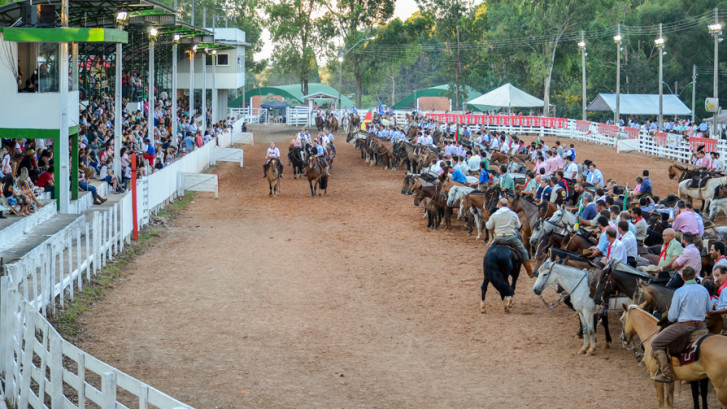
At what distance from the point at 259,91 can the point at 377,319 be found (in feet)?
220

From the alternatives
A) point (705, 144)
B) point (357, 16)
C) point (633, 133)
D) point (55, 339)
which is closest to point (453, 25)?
point (357, 16)

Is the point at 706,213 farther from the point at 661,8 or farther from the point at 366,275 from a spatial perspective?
the point at 661,8

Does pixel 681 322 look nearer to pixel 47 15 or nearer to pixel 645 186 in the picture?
pixel 645 186

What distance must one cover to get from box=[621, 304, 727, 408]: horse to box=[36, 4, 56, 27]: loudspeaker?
654 inches

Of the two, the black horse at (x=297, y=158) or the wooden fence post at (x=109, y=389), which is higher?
the black horse at (x=297, y=158)

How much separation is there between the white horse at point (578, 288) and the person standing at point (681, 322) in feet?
7.20

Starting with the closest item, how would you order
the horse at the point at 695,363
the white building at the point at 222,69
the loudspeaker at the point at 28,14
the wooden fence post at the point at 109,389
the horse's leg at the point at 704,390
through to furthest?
the wooden fence post at the point at 109,389
the horse at the point at 695,363
the horse's leg at the point at 704,390
the loudspeaker at the point at 28,14
the white building at the point at 222,69

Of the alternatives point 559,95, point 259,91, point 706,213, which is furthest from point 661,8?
point 706,213

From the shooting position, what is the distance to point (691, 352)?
948cm

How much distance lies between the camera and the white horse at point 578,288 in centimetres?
1237

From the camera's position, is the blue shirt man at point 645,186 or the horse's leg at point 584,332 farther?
the blue shirt man at point 645,186

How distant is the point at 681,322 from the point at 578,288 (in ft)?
8.38

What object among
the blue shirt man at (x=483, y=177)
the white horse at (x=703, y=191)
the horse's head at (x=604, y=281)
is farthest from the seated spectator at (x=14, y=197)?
the white horse at (x=703, y=191)

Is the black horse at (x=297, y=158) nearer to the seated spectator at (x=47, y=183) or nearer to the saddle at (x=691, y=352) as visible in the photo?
the seated spectator at (x=47, y=183)
